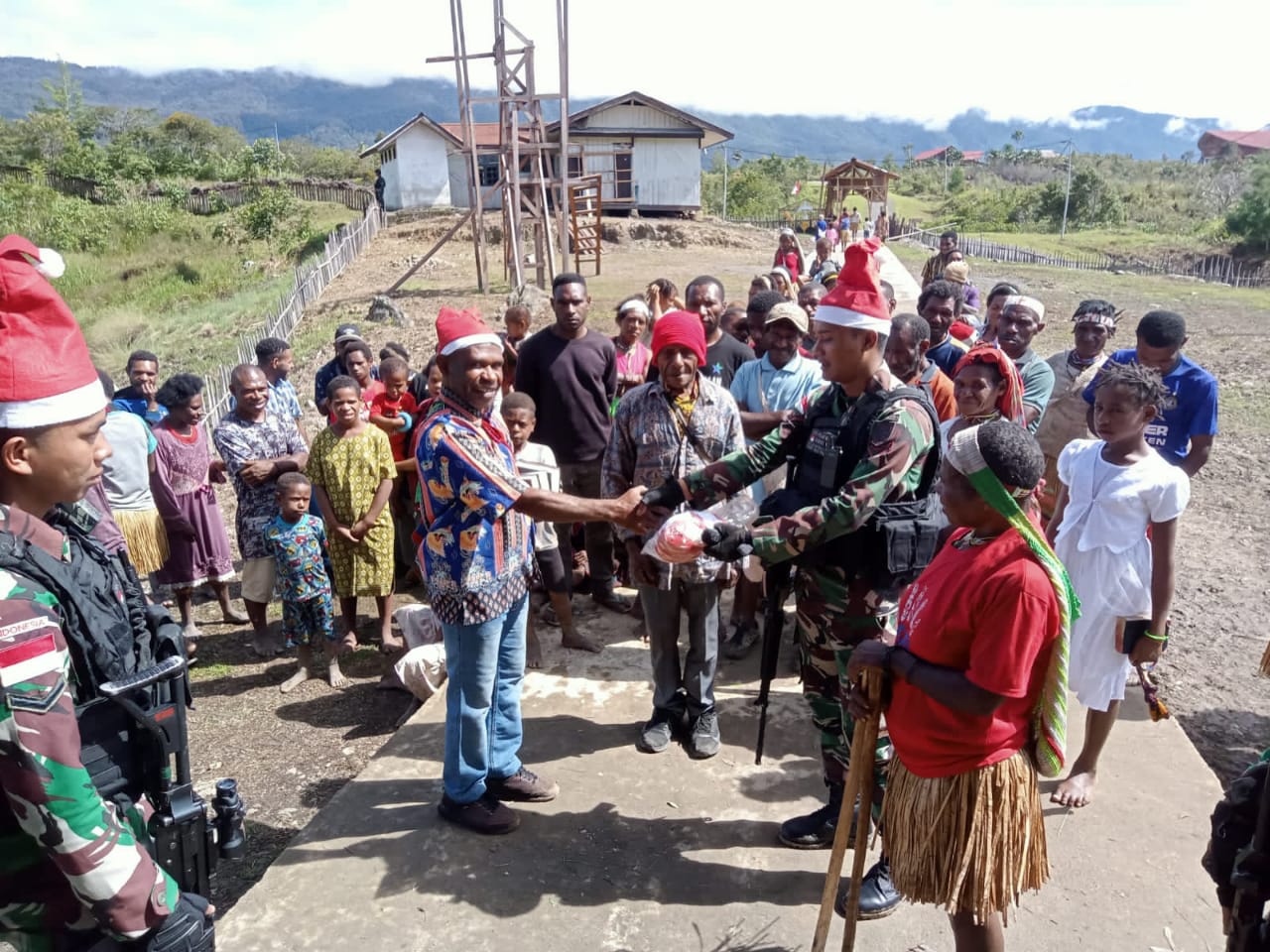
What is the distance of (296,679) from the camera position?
214 inches

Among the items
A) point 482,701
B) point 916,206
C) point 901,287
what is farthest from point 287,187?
point 916,206

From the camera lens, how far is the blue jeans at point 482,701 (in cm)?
319

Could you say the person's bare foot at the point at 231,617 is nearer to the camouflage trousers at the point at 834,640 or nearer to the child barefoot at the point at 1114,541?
the camouflage trousers at the point at 834,640

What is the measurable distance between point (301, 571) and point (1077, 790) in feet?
14.1

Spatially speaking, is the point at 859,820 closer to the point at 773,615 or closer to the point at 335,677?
the point at 773,615

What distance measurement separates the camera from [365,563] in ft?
18.0

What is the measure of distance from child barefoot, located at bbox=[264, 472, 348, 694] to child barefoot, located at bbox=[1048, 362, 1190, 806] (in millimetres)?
4133

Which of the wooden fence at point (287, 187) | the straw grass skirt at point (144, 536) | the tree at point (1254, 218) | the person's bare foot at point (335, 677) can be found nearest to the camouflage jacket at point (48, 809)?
the person's bare foot at point (335, 677)

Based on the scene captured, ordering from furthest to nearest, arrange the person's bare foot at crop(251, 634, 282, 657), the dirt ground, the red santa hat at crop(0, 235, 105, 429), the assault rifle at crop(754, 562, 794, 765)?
the person's bare foot at crop(251, 634, 282, 657), the dirt ground, the assault rifle at crop(754, 562, 794, 765), the red santa hat at crop(0, 235, 105, 429)

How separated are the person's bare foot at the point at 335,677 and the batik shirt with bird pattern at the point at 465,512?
2587 millimetres

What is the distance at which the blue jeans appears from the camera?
10.5ft

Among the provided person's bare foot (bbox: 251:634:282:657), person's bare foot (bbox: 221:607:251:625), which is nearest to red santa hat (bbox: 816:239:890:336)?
person's bare foot (bbox: 251:634:282:657)

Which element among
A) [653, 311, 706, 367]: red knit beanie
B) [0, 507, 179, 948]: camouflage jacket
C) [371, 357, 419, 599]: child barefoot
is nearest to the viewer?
[0, 507, 179, 948]: camouflage jacket

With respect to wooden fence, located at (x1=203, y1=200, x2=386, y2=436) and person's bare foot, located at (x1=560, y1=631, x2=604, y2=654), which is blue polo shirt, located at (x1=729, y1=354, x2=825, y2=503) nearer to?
person's bare foot, located at (x1=560, y1=631, x2=604, y2=654)
